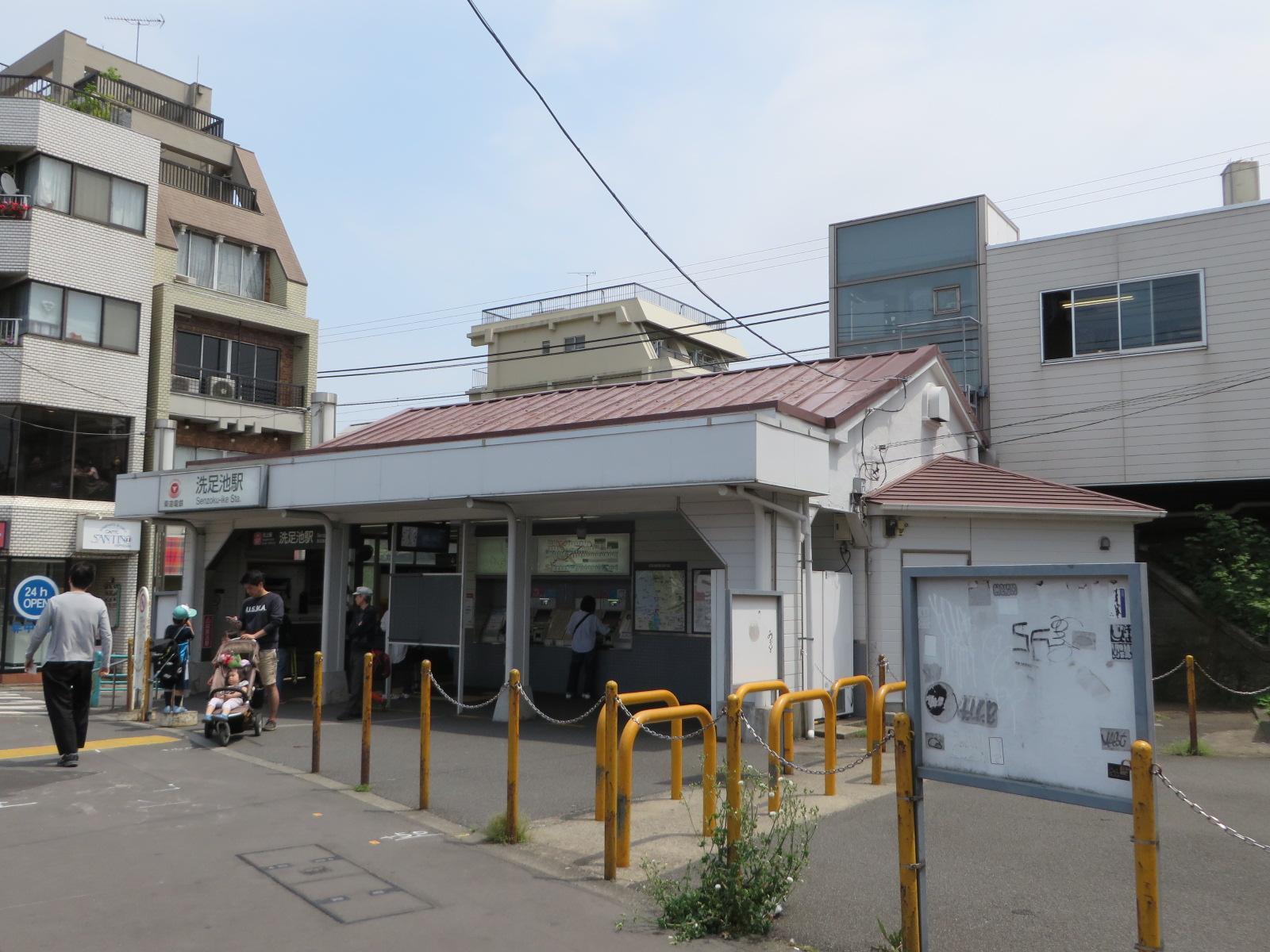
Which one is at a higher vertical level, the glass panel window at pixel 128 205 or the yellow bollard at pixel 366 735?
the glass panel window at pixel 128 205

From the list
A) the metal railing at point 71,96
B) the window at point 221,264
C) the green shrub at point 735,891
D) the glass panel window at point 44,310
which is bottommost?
the green shrub at point 735,891

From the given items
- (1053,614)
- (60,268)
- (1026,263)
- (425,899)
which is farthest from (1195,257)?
(60,268)

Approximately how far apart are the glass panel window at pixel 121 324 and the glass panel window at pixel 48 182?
2.70 m

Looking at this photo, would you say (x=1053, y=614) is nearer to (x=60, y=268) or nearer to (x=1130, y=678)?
(x=1130, y=678)

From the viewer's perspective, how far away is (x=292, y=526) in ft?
61.3

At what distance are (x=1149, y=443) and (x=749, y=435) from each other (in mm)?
12186

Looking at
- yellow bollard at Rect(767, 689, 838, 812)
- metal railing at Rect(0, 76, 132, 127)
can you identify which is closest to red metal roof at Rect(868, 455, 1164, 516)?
yellow bollard at Rect(767, 689, 838, 812)

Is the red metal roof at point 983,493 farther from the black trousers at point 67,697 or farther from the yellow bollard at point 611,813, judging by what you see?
the black trousers at point 67,697

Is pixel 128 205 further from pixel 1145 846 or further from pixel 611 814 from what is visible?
pixel 1145 846

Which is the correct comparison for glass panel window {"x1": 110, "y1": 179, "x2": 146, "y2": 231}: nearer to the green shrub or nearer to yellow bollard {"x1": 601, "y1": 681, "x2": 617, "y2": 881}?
yellow bollard {"x1": 601, "y1": 681, "x2": 617, "y2": 881}

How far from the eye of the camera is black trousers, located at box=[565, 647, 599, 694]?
16359mm

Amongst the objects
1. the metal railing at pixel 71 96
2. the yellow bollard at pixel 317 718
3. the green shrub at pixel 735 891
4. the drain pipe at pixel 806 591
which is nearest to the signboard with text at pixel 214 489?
the yellow bollard at pixel 317 718

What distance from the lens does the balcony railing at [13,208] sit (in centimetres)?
2536

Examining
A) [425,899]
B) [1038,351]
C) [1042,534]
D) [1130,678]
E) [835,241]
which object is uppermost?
[835,241]
